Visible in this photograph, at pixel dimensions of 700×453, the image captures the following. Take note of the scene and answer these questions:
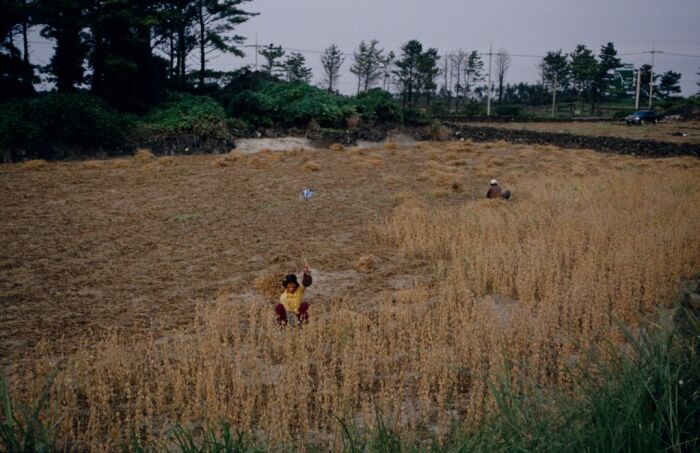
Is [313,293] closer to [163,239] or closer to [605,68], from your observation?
[163,239]

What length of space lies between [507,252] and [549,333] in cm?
337

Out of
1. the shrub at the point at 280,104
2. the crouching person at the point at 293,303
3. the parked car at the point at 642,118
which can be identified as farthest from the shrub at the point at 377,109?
the crouching person at the point at 293,303

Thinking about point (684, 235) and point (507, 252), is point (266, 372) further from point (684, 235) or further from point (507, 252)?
point (684, 235)

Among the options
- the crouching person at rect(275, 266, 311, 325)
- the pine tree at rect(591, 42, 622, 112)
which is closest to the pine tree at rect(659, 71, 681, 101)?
the pine tree at rect(591, 42, 622, 112)

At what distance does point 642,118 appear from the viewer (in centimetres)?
4747

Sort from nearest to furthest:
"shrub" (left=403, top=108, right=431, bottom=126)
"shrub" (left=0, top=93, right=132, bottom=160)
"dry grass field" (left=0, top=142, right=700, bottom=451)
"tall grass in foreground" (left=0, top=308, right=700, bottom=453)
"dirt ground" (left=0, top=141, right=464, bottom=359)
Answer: "tall grass in foreground" (left=0, top=308, right=700, bottom=453) < "dry grass field" (left=0, top=142, right=700, bottom=451) < "dirt ground" (left=0, top=141, right=464, bottom=359) < "shrub" (left=0, top=93, right=132, bottom=160) < "shrub" (left=403, top=108, right=431, bottom=126)

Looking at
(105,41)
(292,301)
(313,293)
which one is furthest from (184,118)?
(292,301)

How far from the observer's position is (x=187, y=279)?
351 inches

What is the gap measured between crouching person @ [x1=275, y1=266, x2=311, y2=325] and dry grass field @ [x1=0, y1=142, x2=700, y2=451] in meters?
0.17

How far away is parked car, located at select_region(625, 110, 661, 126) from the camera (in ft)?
154

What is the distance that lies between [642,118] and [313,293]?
161 ft

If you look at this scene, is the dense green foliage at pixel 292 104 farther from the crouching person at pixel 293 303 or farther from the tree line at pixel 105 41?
the crouching person at pixel 293 303

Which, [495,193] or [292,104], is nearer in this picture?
[495,193]

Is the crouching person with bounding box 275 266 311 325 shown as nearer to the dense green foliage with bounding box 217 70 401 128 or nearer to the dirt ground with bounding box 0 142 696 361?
the dirt ground with bounding box 0 142 696 361
